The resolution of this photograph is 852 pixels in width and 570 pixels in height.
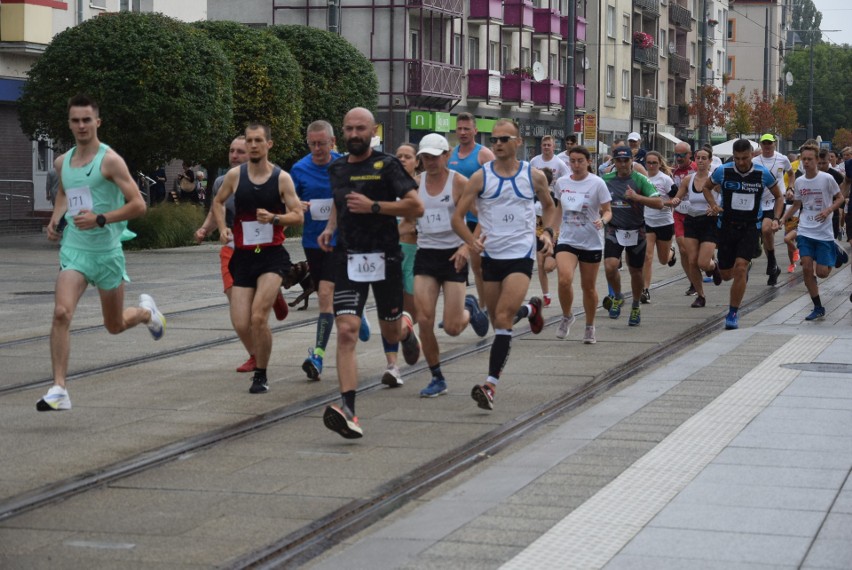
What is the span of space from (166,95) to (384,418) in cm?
2125

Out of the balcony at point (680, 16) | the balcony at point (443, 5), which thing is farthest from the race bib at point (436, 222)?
the balcony at point (680, 16)

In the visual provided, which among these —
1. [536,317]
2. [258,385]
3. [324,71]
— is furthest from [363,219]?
[324,71]

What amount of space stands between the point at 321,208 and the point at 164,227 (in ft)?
63.0

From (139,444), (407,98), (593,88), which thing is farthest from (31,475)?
(593,88)

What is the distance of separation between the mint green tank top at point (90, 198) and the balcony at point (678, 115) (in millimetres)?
79620

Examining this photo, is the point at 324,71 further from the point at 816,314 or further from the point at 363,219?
the point at 363,219

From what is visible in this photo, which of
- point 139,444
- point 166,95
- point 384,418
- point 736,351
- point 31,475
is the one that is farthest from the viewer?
point 166,95

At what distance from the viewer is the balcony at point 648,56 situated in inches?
3104

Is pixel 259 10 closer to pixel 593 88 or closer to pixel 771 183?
pixel 593 88

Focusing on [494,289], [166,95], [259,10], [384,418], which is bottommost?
[384,418]

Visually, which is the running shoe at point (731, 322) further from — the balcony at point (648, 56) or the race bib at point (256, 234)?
the balcony at point (648, 56)

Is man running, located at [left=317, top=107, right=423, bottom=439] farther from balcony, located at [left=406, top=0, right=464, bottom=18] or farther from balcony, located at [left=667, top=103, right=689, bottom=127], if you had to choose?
balcony, located at [left=667, top=103, right=689, bottom=127]

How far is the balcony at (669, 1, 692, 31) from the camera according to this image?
8725 centimetres

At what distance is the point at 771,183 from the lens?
619 inches
